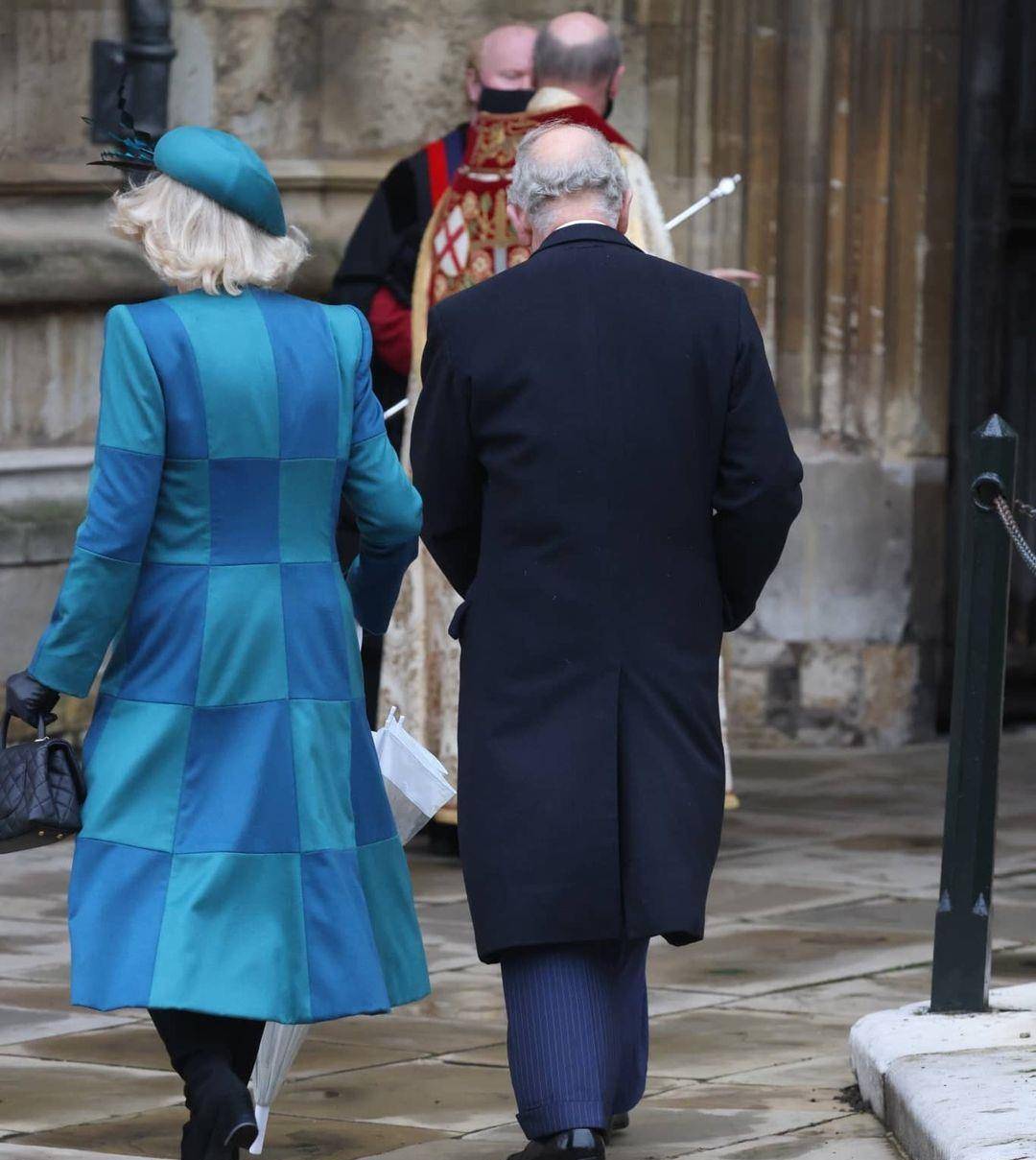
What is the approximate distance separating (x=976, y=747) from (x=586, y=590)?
1.03 meters

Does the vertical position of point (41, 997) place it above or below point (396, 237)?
below

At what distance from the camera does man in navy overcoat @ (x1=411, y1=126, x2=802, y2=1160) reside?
427 cm

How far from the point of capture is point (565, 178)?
4.39 m

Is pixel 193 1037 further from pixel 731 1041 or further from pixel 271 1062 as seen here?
pixel 731 1041

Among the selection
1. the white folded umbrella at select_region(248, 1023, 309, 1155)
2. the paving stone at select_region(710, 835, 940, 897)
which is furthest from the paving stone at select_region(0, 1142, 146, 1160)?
the paving stone at select_region(710, 835, 940, 897)

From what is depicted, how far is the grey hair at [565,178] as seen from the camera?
439 cm

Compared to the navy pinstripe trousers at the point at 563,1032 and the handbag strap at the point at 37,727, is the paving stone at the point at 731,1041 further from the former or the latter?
the handbag strap at the point at 37,727

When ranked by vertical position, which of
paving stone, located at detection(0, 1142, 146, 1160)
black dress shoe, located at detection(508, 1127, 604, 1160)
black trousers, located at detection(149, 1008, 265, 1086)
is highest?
black trousers, located at detection(149, 1008, 265, 1086)

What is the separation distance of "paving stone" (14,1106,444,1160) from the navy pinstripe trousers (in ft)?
1.18

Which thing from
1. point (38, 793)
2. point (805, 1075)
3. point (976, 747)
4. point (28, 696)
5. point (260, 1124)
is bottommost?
point (805, 1075)

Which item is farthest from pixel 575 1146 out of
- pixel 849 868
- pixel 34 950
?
pixel 849 868

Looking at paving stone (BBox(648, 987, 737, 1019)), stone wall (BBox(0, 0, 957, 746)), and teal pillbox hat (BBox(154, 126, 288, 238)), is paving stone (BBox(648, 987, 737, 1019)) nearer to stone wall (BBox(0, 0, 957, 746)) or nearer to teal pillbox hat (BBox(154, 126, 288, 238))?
teal pillbox hat (BBox(154, 126, 288, 238))

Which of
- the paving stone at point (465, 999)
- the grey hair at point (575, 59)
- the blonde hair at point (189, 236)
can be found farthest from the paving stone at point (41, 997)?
the grey hair at point (575, 59)

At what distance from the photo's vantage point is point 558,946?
4.32m
